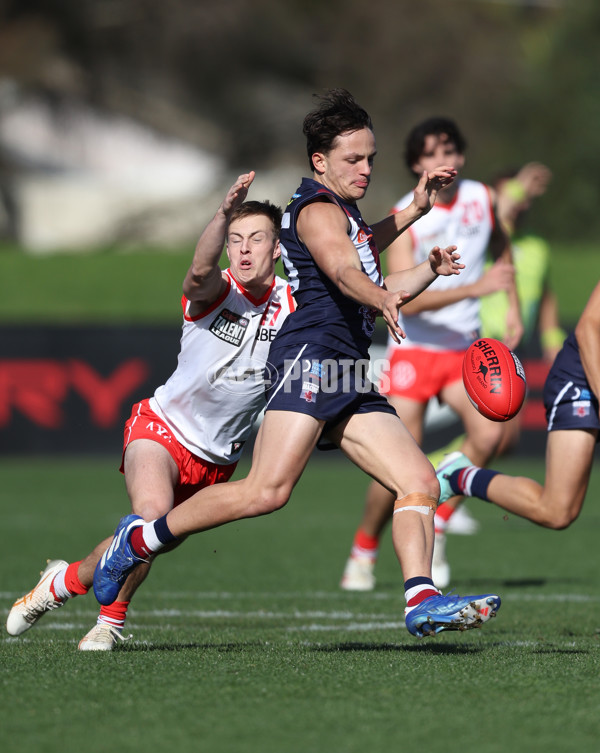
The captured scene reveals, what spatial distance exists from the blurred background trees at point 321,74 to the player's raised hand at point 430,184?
83.0 ft

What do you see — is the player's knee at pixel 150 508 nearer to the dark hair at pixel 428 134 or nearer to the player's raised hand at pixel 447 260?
the player's raised hand at pixel 447 260

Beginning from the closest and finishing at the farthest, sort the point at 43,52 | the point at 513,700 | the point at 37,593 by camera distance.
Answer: the point at 513,700 → the point at 37,593 → the point at 43,52

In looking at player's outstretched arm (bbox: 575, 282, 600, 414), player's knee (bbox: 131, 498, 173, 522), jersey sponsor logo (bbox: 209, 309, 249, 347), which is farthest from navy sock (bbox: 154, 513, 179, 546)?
player's outstretched arm (bbox: 575, 282, 600, 414)

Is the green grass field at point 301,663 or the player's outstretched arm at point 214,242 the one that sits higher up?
the player's outstretched arm at point 214,242

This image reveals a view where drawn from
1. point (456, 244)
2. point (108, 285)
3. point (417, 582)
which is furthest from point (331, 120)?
point (108, 285)

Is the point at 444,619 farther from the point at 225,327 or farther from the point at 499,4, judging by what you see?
the point at 499,4

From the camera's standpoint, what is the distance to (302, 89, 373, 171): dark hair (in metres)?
4.78

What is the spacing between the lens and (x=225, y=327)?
5.05 meters

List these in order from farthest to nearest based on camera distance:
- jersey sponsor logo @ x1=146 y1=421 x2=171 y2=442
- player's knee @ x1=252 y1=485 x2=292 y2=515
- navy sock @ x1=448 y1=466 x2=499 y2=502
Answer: navy sock @ x1=448 y1=466 x2=499 y2=502 → jersey sponsor logo @ x1=146 y1=421 x2=171 y2=442 → player's knee @ x1=252 y1=485 x2=292 y2=515

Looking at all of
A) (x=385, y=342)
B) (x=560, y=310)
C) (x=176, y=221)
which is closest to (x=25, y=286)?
(x=385, y=342)

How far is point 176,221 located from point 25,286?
1316 centimetres

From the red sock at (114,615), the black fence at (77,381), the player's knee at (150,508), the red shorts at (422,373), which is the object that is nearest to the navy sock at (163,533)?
the player's knee at (150,508)

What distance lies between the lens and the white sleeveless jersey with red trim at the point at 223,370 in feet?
16.6

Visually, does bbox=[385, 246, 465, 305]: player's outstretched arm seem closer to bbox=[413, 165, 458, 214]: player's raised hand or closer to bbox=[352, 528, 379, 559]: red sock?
bbox=[413, 165, 458, 214]: player's raised hand
